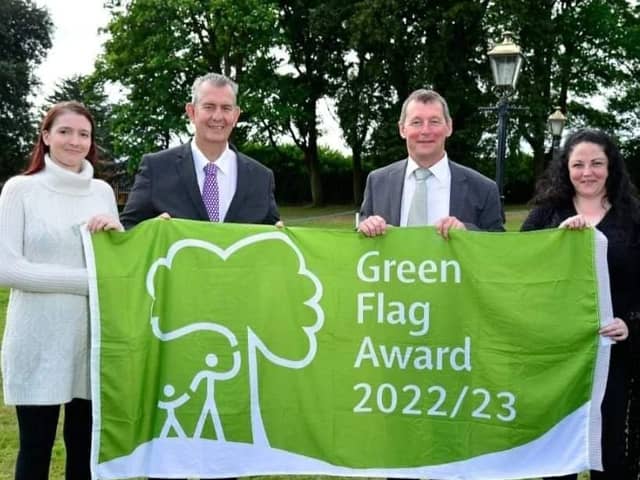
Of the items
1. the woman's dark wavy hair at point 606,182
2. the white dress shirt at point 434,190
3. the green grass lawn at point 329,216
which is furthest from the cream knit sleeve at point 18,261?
the green grass lawn at point 329,216

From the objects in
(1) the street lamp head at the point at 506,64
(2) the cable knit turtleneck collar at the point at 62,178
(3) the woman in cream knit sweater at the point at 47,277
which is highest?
(1) the street lamp head at the point at 506,64

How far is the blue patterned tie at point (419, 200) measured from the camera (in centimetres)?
420

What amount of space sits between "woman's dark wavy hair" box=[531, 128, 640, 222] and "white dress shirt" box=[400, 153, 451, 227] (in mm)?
510

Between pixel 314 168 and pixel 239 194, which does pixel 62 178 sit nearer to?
pixel 239 194

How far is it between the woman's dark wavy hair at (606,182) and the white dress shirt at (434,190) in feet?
1.67

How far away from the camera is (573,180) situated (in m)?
3.96

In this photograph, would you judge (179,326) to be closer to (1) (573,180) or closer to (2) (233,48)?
(1) (573,180)

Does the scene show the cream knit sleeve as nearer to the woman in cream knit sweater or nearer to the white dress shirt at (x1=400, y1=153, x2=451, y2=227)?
the woman in cream knit sweater

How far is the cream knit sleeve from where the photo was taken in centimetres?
347

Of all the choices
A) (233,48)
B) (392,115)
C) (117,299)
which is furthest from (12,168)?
(117,299)

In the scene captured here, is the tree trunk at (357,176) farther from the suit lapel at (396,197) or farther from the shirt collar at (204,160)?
the shirt collar at (204,160)

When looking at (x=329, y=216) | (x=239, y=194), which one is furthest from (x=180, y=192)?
(x=329, y=216)

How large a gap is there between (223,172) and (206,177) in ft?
0.33

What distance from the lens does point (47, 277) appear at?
3.51 metres
